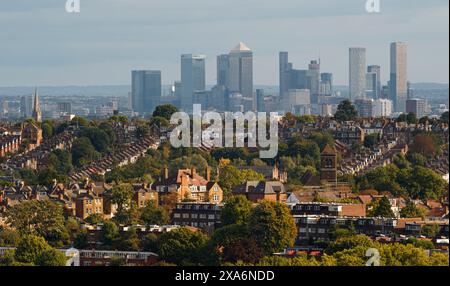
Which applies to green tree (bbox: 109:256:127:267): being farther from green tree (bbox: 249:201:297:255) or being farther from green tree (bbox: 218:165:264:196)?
green tree (bbox: 218:165:264:196)

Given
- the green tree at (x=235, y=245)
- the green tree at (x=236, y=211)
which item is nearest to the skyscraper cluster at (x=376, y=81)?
the green tree at (x=236, y=211)

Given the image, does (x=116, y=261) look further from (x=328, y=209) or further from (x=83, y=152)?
(x=83, y=152)

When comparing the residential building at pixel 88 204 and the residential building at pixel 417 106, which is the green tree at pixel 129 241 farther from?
the residential building at pixel 417 106

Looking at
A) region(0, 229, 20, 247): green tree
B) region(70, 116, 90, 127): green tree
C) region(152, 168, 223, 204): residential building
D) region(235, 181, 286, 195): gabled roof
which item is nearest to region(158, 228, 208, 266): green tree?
region(0, 229, 20, 247): green tree

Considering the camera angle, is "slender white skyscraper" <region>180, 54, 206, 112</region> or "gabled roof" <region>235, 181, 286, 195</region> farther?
"slender white skyscraper" <region>180, 54, 206, 112</region>

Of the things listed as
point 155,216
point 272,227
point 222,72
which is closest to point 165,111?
point 222,72
